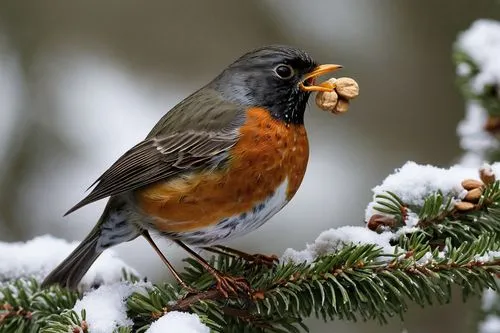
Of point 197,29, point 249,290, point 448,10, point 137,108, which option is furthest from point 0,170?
point 448,10

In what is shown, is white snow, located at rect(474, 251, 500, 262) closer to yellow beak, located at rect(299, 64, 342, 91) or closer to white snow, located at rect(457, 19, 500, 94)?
white snow, located at rect(457, 19, 500, 94)

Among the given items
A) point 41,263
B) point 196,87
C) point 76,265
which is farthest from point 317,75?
point 196,87

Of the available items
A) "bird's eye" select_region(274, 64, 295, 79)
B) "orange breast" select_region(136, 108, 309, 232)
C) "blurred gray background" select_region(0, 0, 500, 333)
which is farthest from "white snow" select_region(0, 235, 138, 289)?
"blurred gray background" select_region(0, 0, 500, 333)

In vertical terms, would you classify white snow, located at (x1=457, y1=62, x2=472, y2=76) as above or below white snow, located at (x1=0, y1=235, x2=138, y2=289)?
above

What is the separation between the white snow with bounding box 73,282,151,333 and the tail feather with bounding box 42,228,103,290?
0.39 m

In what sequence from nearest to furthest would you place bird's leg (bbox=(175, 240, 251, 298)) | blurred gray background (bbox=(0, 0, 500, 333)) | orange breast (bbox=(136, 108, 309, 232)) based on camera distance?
bird's leg (bbox=(175, 240, 251, 298)) → orange breast (bbox=(136, 108, 309, 232)) → blurred gray background (bbox=(0, 0, 500, 333))

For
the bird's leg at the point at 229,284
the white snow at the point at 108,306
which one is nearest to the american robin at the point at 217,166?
the bird's leg at the point at 229,284

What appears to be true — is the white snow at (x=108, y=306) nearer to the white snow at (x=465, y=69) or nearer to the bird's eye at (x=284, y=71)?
the bird's eye at (x=284, y=71)

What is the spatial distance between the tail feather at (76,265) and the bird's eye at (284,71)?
946 mm

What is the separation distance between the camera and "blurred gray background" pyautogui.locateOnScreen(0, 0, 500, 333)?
5.57 metres

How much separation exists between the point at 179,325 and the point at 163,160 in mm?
1084

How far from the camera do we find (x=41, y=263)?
2961 millimetres

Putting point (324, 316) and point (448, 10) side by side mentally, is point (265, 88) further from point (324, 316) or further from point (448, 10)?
point (448, 10)

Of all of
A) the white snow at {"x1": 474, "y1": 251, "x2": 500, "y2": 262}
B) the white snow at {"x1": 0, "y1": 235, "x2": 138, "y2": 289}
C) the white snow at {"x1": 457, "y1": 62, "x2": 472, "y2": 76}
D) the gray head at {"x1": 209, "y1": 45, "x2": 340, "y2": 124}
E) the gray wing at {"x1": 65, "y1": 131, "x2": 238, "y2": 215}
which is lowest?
the white snow at {"x1": 0, "y1": 235, "x2": 138, "y2": 289}
